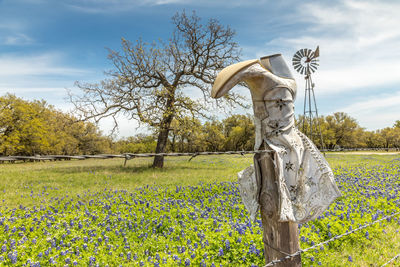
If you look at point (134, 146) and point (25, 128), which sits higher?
point (25, 128)

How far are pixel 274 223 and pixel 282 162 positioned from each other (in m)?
0.53

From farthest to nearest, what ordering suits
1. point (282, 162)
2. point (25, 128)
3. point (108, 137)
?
point (25, 128) → point (108, 137) → point (282, 162)

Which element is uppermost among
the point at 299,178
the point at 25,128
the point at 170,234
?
the point at 25,128

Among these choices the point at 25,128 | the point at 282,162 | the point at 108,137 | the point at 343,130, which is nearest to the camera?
the point at 282,162

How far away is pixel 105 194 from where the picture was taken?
28.6ft

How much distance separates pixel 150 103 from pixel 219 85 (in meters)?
15.4

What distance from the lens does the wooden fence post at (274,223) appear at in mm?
1976

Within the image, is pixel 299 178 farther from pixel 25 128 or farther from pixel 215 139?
pixel 215 139

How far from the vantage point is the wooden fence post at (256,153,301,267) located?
1976 mm

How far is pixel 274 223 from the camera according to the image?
2.01 m

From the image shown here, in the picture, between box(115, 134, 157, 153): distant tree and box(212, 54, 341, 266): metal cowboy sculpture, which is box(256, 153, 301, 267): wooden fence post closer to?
box(212, 54, 341, 266): metal cowboy sculpture

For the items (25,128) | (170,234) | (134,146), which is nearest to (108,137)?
(170,234)

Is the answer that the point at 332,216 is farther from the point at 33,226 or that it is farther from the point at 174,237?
the point at 33,226

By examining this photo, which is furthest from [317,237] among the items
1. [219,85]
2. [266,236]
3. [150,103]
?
[150,103]
